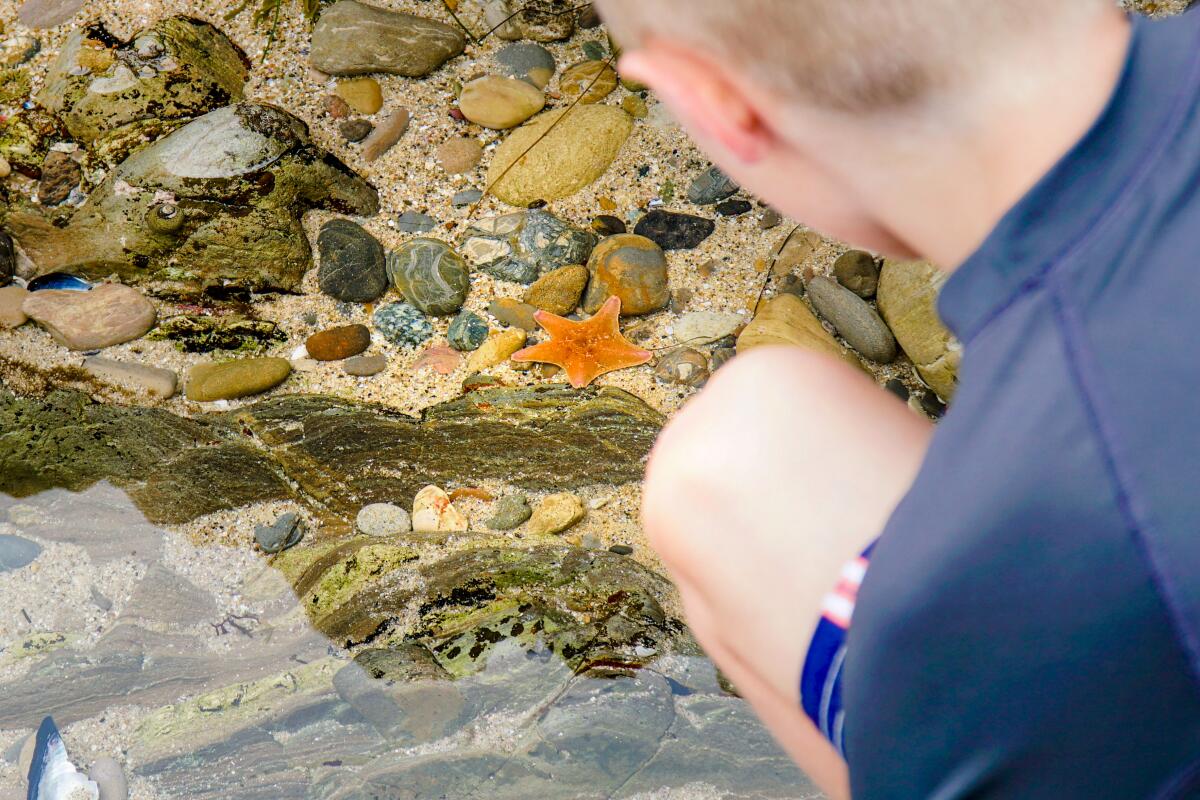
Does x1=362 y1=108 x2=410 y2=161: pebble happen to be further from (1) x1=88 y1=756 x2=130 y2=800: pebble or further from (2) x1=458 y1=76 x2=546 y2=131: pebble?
(1) x1=88 y1=756 x2=130 y2=800: pebble

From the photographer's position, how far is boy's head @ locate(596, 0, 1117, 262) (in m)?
0.85

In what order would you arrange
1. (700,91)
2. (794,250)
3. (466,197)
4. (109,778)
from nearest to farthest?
(700,91) → (109,778) → (794,250) → (466,197)

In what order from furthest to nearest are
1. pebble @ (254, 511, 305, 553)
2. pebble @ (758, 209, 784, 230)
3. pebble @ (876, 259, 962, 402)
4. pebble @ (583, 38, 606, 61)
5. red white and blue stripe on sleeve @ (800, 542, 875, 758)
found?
pebble @ (583, 38, 606, 61), pebble @ (758, 209, 784, 230), pebble @ (876, 259, 962, 402), pebble @ (254, 511, 305, 553), red white and blue stripe on sleeve @ (800, 542, 875, 758)

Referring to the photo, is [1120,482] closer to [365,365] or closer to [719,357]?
[719,357]

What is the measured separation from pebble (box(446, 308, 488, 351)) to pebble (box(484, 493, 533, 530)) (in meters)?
0.65

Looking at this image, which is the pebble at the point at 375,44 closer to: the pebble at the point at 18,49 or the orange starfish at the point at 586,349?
the pebble at the point at 18,49

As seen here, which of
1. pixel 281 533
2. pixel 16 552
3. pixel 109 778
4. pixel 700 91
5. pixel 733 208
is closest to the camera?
pixel 700 91

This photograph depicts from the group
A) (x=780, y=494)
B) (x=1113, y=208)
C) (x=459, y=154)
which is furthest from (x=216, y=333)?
(x=1113, y=208)

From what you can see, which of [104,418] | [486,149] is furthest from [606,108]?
[104,418]

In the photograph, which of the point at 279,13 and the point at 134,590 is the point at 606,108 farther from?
the point at 134,590

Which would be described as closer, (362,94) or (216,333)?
(216,333)

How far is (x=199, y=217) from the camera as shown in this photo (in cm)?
334

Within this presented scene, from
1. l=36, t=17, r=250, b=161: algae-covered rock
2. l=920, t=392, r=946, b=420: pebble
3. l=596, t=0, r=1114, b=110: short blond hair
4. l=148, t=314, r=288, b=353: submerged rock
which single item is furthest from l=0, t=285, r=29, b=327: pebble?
l=596, t=0, r=1114, b=110: short blond hair

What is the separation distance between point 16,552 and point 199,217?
1361mm
